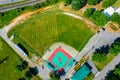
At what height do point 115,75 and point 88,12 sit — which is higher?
point 88,12

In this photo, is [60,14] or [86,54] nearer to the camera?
[86,54]

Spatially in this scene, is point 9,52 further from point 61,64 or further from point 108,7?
point 108,7

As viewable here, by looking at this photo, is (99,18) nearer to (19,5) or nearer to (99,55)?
(99,55)

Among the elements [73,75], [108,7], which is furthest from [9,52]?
[108,7]

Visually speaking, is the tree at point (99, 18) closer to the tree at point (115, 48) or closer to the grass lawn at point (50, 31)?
the grass lawn at point (50, 31)

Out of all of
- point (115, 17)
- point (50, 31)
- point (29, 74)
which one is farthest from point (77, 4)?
point (29, 74)

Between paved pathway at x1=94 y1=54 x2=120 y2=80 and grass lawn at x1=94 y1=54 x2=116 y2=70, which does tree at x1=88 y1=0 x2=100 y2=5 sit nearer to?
grass lawn at x1=94 y1=54 x2=116 y2=70
